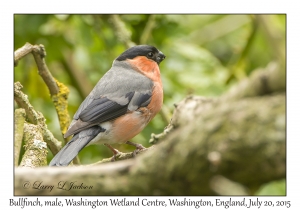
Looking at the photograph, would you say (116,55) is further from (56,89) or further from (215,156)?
(215,156)

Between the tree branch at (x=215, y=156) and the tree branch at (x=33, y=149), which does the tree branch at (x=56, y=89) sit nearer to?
the tree branch at (x=33, y=149)

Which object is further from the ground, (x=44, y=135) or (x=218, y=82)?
(x=218, y=82)

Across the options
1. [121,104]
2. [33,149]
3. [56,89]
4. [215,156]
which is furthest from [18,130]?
[215,156]

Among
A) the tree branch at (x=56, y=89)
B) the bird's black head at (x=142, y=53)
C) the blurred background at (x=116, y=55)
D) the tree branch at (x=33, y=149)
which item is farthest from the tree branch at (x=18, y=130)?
the blurred background at (x=116, y=55)

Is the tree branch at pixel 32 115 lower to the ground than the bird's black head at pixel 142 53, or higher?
lower

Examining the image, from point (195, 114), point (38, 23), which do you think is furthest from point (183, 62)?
point (195, 114)

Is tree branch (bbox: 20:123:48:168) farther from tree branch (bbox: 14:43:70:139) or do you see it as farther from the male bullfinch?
tree branch (bbox: 14:43:70:139)

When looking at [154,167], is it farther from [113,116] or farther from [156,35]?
[156,35]
